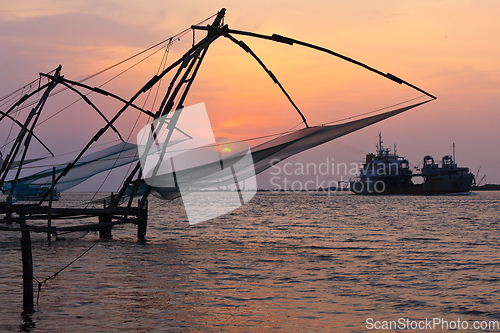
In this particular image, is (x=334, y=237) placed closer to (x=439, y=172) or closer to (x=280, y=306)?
(x=280, y=306)

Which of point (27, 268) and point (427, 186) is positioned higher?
point (27, 268)

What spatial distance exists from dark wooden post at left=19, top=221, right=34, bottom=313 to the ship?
114307 mm

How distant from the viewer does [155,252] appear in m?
18.7

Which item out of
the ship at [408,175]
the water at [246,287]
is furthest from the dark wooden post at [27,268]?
the ship at [408,175]

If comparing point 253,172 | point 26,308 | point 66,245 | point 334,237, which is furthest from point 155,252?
point 334,237

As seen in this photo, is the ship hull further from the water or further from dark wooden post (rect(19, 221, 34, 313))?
dark wooden post (rect(19, 221, 34, 313))

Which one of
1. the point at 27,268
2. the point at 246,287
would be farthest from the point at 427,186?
the point at 27,268

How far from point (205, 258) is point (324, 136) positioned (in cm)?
774

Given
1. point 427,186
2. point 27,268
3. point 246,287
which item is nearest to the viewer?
point 27,268

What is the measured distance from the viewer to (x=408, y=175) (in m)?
119

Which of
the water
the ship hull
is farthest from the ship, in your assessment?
the water

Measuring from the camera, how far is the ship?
377ft

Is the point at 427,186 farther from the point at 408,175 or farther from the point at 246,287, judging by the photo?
the point at 246,287

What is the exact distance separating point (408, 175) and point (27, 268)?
117961 millimetres
